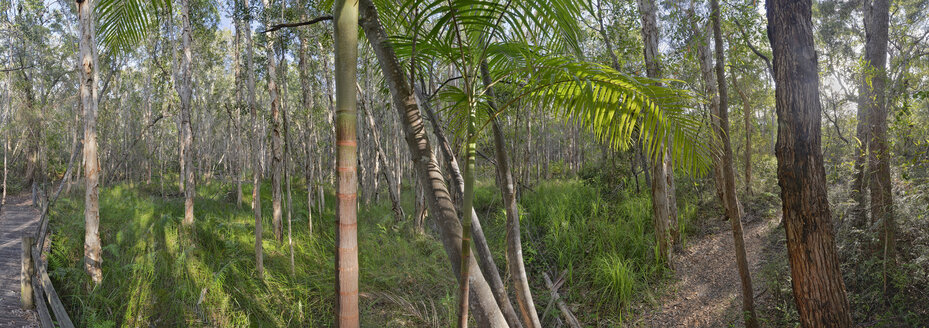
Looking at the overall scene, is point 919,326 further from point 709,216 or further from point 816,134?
point 709,216

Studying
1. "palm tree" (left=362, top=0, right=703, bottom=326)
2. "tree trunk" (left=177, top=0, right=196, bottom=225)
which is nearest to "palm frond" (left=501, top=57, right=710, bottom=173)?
"palm tree" (left=362, top=0, right=703, bottom=326)

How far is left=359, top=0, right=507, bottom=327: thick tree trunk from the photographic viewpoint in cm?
199

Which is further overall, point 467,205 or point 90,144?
point 90,144

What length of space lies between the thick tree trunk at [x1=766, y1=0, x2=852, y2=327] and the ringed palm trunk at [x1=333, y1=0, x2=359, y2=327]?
3.56m

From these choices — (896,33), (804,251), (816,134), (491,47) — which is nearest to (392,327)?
(491,47)

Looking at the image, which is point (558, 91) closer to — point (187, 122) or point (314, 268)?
point (314, 268)

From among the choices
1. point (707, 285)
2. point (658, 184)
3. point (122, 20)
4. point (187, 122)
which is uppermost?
point (187, 122)

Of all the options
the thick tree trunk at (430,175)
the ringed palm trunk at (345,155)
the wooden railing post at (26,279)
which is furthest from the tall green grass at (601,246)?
the wooden railing post at (26,279)

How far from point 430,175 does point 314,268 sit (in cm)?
449

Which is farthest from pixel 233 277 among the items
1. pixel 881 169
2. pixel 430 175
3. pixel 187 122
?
pixel 881 169

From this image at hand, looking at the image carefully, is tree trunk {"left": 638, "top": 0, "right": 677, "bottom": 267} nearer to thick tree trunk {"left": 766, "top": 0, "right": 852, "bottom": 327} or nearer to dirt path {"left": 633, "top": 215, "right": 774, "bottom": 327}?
dirt path {"left": 633, "top": 215, "right": 774, "bottom": 327}

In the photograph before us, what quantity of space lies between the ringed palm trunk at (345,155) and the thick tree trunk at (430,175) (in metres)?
0.87

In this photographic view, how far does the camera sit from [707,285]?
538 centimetres

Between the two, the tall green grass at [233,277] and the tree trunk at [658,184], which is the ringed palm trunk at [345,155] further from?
the tree trunk at [658,184]
